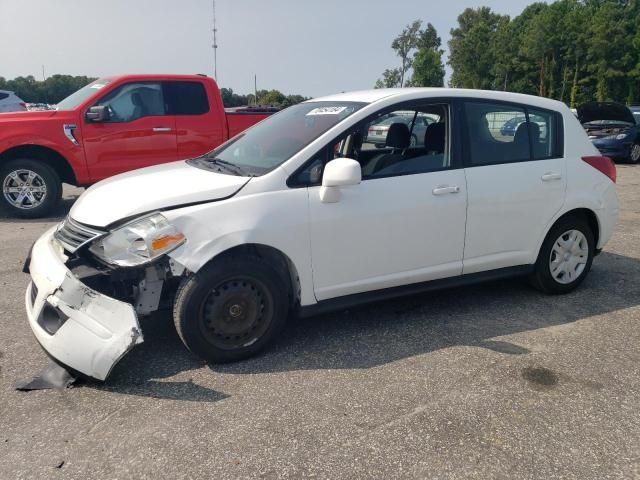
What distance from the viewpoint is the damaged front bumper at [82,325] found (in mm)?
2980

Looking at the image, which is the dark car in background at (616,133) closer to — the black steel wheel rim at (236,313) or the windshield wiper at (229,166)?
the windshield wiper at (229,166)

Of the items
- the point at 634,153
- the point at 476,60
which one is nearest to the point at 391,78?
the point at 476,60

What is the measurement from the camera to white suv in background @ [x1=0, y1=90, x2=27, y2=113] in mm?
14877

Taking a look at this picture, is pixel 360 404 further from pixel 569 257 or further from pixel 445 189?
pixel 569 257

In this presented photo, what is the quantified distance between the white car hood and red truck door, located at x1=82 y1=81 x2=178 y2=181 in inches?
174

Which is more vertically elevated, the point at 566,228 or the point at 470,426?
the point at 566,228

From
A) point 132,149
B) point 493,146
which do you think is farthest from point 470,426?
point 132,149

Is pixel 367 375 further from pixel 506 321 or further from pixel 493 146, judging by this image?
pixel 493 146

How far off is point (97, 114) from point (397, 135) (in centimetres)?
487

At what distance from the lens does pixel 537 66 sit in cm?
7112

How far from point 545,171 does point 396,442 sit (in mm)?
2720

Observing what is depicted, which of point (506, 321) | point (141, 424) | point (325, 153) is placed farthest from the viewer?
point (506, 321)

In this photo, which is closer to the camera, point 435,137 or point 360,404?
point 360,404

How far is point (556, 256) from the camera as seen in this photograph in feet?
15.2
